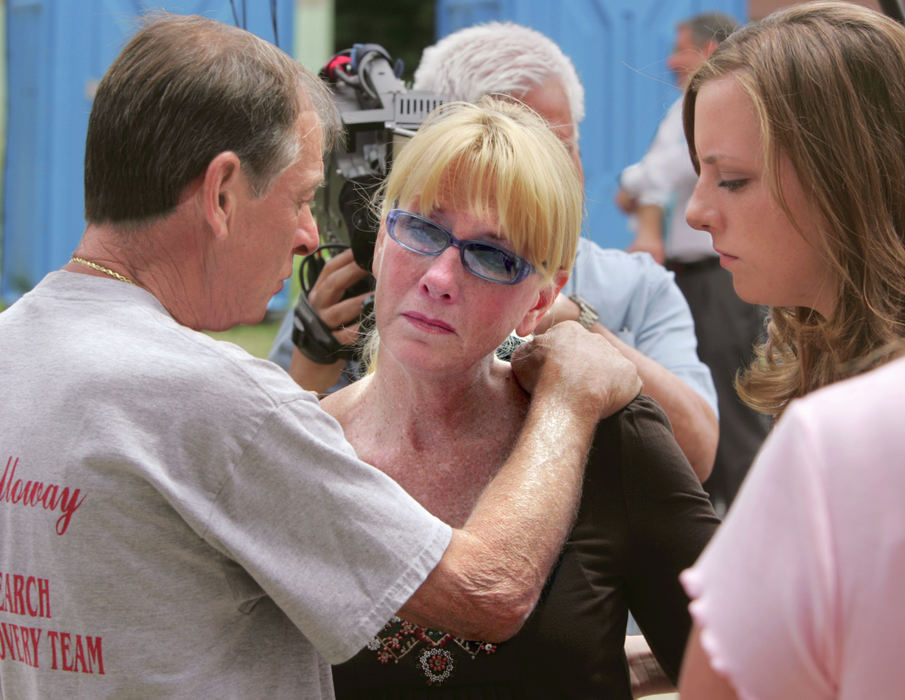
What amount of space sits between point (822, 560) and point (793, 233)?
2.45 ft

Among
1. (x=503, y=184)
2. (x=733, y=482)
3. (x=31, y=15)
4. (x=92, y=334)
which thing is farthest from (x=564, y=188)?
(x=31, y=15)

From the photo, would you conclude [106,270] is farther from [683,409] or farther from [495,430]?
[683,409]

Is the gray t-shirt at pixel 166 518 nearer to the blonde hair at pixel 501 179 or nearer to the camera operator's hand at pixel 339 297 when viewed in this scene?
the blonde hair at pixel 501 179

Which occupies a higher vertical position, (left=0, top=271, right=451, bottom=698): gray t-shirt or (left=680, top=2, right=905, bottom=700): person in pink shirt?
(left=680, top=2, right=905, bottom=700): person in pink shirt

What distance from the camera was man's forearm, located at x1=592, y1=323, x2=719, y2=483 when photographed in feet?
6.55

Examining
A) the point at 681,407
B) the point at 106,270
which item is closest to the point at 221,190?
the point at 106,270

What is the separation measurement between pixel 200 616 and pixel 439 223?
0.68 m

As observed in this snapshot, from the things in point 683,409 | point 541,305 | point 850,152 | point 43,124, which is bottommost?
point 683,409

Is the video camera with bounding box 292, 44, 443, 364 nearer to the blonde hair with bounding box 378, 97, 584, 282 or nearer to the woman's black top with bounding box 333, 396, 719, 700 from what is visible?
the blonde hair with bounding box 378, 97, 584, 282

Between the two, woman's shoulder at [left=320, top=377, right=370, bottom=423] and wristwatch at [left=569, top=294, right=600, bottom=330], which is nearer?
woman's shoulder at [left=320, top=377, right=370, bottom=423]

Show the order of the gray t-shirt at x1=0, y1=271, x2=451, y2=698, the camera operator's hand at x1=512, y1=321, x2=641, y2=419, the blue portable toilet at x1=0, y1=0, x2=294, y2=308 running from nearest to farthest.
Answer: the gray t-shirt at x1=0, y1=271, x2=451, y2=698
the camera operator's hand at x1=512, y1=321, x2=641, y2=419
the blue portable toilet at x1=0, y1=0, x2=294, y2=308

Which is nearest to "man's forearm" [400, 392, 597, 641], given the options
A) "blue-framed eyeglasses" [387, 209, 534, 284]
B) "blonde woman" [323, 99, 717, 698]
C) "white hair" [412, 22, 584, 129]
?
"blonde woman" [323, 99, 717, 698]

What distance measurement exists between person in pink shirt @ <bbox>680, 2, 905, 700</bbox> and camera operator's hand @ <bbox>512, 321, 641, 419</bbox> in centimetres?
25

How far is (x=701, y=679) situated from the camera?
70 cm
